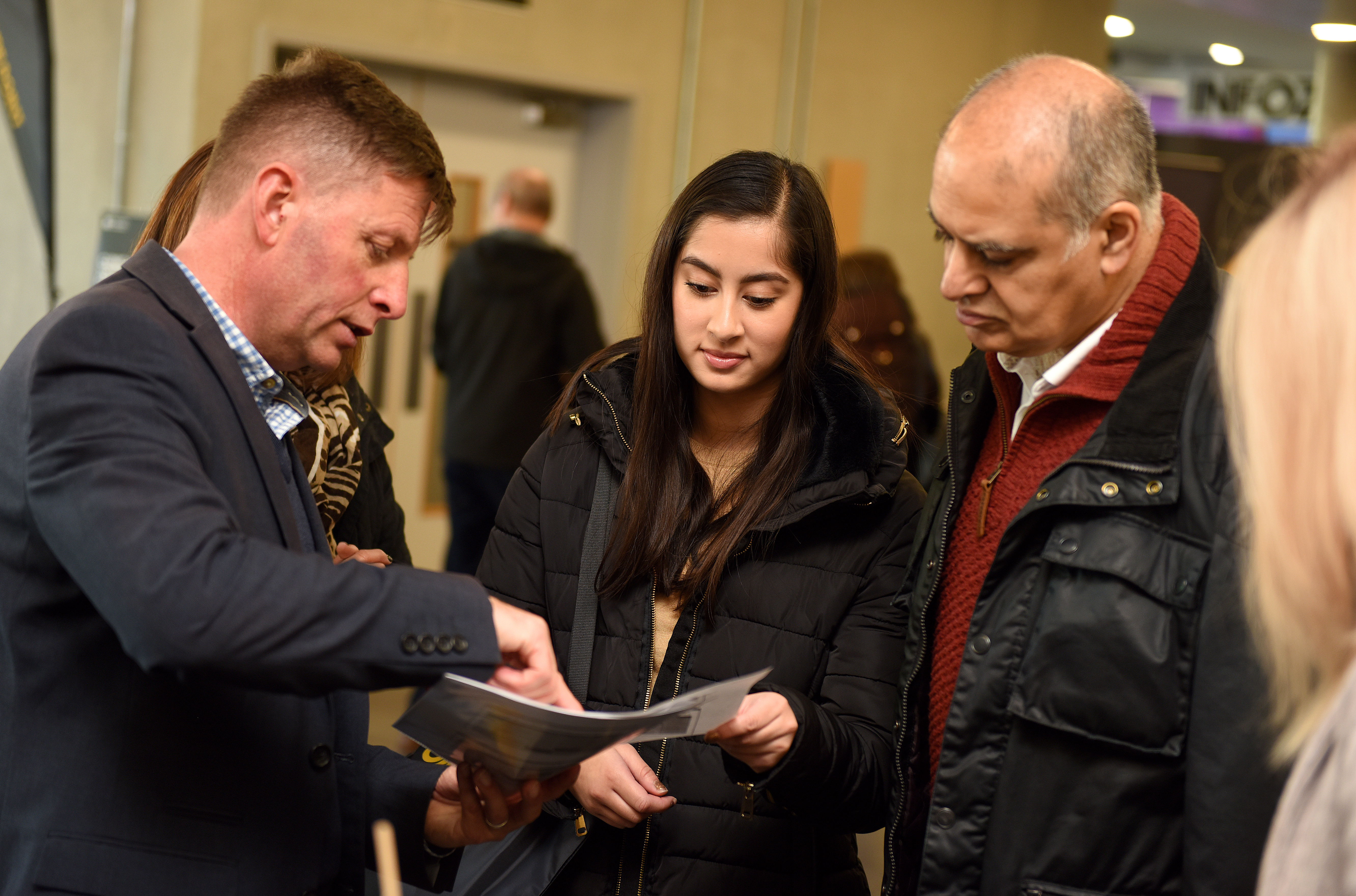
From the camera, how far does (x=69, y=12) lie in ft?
13.8

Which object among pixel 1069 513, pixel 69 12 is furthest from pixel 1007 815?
pixel 69 12

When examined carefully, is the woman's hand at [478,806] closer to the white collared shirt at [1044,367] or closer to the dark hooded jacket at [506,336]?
the white collared shirt at [1044,367]

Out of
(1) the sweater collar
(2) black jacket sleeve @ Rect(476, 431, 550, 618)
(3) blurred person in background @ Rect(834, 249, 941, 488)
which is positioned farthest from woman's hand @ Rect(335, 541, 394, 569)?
(3) blurred person in background @ Rect(834, 249, 941, 488)

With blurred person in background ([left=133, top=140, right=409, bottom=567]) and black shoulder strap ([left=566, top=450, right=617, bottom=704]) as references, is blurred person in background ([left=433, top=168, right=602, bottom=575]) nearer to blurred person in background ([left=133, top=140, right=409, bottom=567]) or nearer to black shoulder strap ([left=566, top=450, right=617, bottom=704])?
blurred person in background ([left=133, top=140, right=409, bottom=567])

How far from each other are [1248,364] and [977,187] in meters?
0.54

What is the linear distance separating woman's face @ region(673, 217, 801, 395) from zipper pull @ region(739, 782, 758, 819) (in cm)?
59

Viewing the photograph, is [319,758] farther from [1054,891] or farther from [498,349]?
[498,349]

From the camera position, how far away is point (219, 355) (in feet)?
4.12

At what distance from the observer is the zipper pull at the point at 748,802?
1.61 m

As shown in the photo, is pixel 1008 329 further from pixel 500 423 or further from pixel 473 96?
pixel 473 96

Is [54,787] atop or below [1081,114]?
below

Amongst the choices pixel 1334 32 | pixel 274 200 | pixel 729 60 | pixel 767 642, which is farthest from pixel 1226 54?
pixel 274 200

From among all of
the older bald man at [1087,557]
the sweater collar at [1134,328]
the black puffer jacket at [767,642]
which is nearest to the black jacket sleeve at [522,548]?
the black puffer jacket at [767,642]

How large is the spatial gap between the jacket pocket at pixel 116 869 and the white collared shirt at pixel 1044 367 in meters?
1.07
